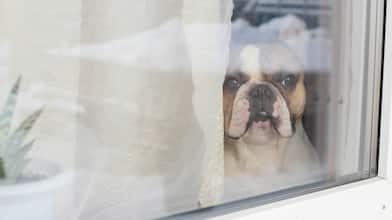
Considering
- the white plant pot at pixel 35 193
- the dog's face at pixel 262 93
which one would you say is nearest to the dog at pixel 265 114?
the dog's face at pixel 262 93

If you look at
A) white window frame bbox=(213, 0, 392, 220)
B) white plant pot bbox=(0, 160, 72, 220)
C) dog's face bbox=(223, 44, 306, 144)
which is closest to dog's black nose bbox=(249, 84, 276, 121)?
dog's face bbox=(223, 44, 306, 144)

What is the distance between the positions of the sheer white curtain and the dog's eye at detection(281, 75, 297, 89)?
0.13m

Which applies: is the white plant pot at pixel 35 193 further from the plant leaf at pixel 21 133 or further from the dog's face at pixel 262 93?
the dog's face at pixel 262 93

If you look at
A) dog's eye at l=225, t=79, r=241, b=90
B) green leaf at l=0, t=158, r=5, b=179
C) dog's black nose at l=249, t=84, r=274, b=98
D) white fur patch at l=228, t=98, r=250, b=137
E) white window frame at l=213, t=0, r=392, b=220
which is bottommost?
white window frame at l=213, t=0, r=392, b=220

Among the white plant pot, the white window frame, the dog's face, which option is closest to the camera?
the white plant pot

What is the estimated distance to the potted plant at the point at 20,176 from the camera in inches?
19.7

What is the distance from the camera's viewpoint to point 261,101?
734 mm

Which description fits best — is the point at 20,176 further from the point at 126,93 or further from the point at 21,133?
the point at 126,93

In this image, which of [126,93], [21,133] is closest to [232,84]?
[126,93]

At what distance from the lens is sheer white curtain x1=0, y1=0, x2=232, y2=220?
1.74 ft

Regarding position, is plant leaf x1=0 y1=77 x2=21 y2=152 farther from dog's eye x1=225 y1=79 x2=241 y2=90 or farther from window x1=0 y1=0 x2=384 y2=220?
dog's eye x1=225 y1=79 x2=241 y2=90

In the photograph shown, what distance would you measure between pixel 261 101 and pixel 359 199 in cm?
21

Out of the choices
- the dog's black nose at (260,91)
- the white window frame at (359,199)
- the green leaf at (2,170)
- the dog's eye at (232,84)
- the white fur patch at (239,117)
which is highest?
the dog's eye at (232,84)

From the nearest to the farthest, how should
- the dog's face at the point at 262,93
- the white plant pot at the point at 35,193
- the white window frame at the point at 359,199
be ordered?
the white plant pot at the point at 35,193, the white window frame at the point at 359,199, the dog's face at the point at 262,93
